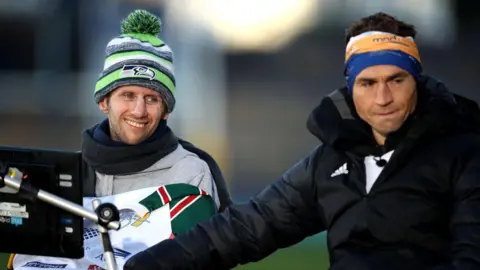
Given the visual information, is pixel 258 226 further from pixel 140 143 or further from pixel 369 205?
pixel 140 143

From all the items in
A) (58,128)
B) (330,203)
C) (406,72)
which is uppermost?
(406,72)

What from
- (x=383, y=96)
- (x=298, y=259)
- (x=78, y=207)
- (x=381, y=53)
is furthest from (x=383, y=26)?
(x=298, y=259)

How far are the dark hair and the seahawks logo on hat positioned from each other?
0.84 meters

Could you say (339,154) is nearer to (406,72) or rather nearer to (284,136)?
(406,72)

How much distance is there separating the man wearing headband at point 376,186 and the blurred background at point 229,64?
6.26 metres

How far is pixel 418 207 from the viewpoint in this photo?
3.32 meters

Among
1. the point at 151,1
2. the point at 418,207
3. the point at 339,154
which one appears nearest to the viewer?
the point at 418,207

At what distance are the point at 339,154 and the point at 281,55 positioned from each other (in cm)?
682

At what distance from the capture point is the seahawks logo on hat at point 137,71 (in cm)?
415

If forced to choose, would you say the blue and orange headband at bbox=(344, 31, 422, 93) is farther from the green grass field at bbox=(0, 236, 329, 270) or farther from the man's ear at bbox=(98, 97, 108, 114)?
the green grass field at bbox=(0, 236, 329, 270)

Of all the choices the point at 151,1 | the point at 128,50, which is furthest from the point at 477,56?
the point at 128,50

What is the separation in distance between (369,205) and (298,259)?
15.3 feet

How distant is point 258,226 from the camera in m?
3.62

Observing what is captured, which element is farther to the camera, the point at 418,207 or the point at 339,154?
the point at 339,154
